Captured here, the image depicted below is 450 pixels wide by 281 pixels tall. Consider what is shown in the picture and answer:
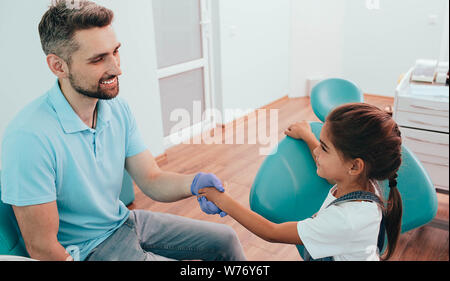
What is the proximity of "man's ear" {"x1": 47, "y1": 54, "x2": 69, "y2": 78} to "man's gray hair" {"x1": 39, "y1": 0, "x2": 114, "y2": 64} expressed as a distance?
0.04ft

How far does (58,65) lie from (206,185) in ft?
1.63

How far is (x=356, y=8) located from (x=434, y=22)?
30.0 inches

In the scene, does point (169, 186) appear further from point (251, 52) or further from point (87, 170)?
point (251, 52)

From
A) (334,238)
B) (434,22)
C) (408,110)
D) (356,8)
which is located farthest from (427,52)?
(334,238)

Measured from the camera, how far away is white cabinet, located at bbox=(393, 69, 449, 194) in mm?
2092

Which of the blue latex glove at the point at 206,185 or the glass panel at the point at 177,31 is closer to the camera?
the blue latex glove at the point at 206,185

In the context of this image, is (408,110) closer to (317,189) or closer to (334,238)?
(317,189)

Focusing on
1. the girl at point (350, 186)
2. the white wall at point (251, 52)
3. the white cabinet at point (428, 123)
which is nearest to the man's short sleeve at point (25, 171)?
the girl at point (350, 186)

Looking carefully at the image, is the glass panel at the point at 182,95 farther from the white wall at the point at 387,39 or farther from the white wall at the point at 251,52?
the white wall at the point at 387,39

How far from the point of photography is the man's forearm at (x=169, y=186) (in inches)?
50.3

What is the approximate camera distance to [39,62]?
2119 millimetres

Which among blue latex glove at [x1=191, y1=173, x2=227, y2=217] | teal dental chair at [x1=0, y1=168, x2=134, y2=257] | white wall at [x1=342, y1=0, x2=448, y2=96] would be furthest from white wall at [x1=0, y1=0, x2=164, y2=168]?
white wall at [x1=342, y1=0, x2=448, y2=96]
